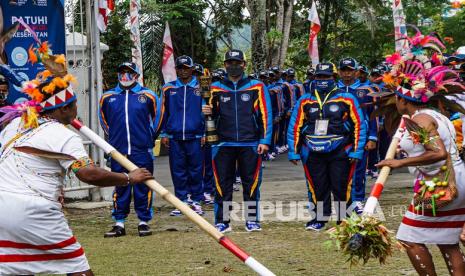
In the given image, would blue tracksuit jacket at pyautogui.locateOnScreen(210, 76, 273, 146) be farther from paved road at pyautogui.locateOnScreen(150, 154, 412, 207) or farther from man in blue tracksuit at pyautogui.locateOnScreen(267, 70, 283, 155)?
man in blue tracksuit at pyautogui.locateOnScreen(267, 70, 283, 155)

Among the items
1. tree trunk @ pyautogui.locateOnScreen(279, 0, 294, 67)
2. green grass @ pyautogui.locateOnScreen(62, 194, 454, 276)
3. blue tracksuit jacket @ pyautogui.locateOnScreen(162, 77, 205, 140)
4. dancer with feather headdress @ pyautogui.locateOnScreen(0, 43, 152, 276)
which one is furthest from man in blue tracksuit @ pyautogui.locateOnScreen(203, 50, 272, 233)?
tree trunk @ pyautogui.locateOnScreen(279, 0, 294, 67)

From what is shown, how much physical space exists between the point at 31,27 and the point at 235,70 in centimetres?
344

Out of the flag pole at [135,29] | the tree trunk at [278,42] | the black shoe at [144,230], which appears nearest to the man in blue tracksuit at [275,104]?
the tree trunk at [278,42]

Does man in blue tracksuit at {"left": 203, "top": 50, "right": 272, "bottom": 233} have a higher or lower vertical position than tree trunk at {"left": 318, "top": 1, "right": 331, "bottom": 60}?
lower

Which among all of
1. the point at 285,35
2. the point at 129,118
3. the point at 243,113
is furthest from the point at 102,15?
the point at 285,35

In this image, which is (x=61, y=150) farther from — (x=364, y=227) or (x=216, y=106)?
(x=216, y=106)

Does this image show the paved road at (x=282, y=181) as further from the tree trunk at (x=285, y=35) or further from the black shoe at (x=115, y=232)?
the tree trunk at (x=285, y=35)

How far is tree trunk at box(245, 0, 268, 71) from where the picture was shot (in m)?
25.1

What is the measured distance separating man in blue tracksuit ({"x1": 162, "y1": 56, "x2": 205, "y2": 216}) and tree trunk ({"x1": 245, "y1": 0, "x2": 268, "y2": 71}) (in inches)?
517

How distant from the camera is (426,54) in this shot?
266 inches

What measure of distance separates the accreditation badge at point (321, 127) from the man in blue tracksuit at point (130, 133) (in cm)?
205

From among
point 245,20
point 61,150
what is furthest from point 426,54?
point 245,20

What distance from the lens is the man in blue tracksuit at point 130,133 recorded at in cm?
1041

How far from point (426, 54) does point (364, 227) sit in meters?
1.59
